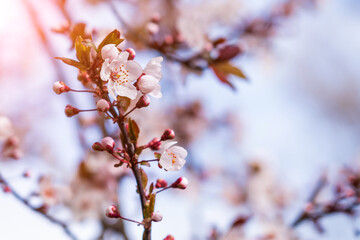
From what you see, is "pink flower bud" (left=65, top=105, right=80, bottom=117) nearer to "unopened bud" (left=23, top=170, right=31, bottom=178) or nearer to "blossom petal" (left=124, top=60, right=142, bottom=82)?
"blossom petal" (left=124, top=60, right=142, bottom=82)

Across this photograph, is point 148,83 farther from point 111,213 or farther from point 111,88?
point 111,213

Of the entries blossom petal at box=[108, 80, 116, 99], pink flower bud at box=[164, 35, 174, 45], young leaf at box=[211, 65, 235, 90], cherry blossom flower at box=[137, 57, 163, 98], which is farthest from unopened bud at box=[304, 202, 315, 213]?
blossom petal at box=[108, 80, 116, 99]

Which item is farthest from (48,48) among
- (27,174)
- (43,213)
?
(43,213)

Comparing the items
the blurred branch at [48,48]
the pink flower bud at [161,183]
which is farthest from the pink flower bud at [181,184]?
the blurred branch at [48,48]

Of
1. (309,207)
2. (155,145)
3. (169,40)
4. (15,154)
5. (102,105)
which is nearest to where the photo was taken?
(102,105)

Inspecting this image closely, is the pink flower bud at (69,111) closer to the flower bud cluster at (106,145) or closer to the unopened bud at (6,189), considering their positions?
the flower bud cluster at (106,145)

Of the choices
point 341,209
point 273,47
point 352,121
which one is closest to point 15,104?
point 273,47
